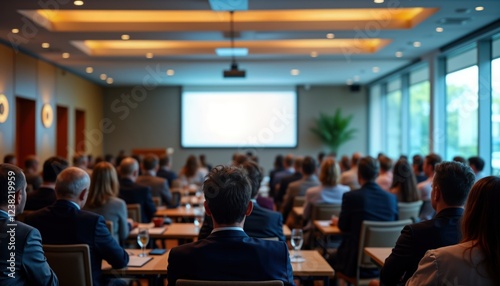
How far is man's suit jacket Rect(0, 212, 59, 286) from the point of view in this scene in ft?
7.26

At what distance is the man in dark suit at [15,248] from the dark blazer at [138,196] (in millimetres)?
3152

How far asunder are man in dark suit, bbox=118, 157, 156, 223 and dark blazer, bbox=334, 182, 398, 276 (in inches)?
86.8

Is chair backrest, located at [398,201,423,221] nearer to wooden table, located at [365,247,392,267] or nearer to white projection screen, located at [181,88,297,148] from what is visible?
wooden table, located at [365,247,392,267]

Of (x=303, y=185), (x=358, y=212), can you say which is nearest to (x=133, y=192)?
(x=303, y=185)

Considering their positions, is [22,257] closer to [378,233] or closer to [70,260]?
[70,260]

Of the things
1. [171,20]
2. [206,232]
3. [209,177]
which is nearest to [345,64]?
[171,20]

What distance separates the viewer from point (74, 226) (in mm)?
3012

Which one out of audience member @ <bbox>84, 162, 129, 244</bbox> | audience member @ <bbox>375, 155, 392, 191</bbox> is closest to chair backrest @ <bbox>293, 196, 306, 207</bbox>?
audience member @ <bbox>375, 155, 392, 191</bbox>

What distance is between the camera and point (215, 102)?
52.3 feet

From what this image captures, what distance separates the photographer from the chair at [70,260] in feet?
9.40

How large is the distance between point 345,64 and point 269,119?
14.2ft

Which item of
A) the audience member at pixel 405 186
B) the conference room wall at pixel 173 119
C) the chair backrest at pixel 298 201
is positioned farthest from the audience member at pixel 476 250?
the conference room wall at pixel 173 119

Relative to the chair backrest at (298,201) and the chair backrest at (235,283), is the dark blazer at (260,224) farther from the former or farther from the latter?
the chair backrest at (298,201)

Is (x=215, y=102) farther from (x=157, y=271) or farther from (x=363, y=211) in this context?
(x=157, y=271)
